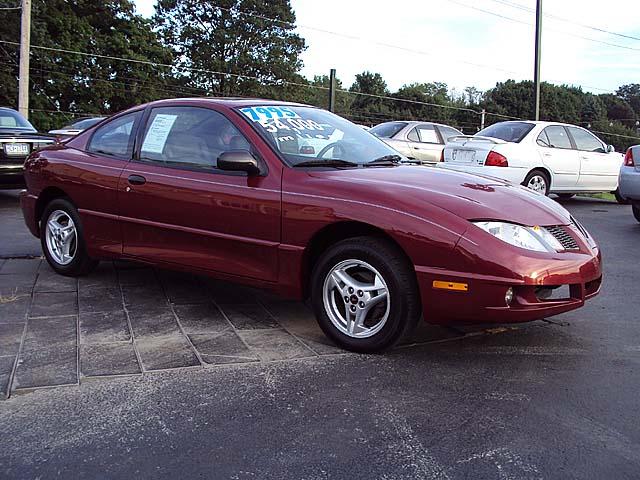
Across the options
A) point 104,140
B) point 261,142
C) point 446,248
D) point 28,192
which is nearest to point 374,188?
point 446,248

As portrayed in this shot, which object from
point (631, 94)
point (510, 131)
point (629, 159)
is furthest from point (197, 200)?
point (631, 94)

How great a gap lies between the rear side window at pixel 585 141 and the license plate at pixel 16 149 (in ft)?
31.2

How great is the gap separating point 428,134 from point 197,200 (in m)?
11.0

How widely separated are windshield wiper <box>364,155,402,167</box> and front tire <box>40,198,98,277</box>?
2.49 meters

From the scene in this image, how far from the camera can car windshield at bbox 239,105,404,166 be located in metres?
4.48

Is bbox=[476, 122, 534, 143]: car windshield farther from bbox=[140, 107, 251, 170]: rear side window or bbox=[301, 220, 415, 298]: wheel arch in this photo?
bbox=[301, 220, 415, 298]: wheel arch

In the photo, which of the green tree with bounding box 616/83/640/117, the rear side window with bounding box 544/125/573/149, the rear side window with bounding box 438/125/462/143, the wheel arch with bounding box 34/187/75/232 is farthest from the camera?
the green tree with bounding box 616/83/640/117

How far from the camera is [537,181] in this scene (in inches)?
459

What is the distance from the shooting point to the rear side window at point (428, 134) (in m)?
14.7

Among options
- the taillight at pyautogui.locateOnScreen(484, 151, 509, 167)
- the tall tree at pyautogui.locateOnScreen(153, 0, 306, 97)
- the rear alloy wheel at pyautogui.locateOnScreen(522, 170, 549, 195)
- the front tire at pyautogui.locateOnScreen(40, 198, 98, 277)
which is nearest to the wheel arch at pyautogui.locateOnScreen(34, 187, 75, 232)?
the front tire at pyautogui.locateOnScreen(40, 198, 98, 277)

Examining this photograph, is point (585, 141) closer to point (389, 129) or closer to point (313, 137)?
point (389, 129)

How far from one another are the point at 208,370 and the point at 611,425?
6.74 feet

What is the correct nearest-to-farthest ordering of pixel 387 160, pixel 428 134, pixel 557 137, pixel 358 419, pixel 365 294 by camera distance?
pixel 358 419
pixel 365 294
pixel 387 160
pixel 557 137
pixel 428 134

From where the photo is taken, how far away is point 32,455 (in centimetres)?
271
